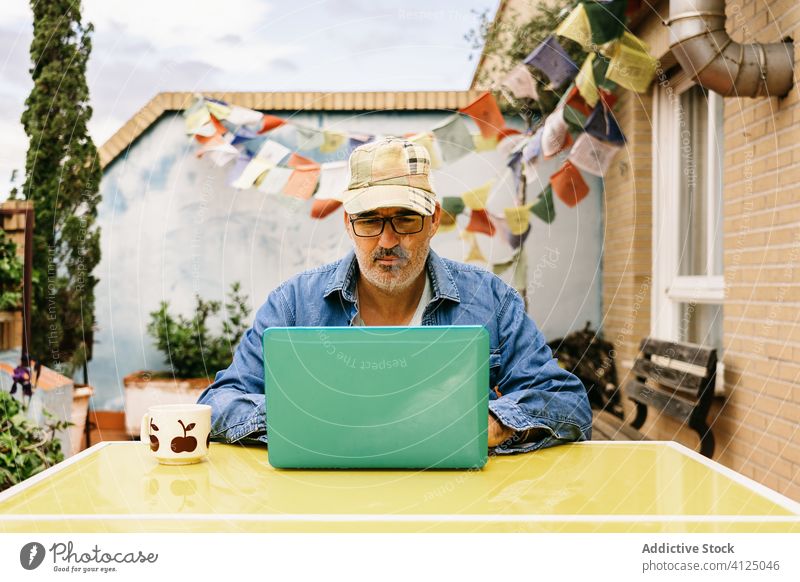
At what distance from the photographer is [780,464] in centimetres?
320

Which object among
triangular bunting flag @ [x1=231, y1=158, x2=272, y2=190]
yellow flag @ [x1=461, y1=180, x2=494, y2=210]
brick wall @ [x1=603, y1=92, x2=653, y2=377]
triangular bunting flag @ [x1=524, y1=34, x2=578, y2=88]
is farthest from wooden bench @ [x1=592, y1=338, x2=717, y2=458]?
triangular bunting flag @ [x1=231, y1=158, x2=272, y2=190]

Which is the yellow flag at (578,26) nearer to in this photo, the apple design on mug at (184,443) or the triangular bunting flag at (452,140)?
the triangular bunting flag at (452,140)

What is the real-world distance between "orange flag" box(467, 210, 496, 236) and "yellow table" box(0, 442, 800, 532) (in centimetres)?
343

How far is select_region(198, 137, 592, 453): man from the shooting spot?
80.2 inches

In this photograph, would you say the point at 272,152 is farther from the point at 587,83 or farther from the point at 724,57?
the point at 724,57

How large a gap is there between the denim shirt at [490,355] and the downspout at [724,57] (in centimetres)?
145

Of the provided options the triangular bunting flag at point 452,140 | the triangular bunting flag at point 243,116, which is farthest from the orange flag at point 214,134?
the triangular bunting flag at point 452,140

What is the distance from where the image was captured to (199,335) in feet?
18.2

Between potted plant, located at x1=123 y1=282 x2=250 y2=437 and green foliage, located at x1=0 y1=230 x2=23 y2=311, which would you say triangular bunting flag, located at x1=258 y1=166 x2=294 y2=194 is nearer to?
potted plant, located at x1=123 y1=282 x2=250 y2=437

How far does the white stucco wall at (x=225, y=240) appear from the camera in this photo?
18.4ft

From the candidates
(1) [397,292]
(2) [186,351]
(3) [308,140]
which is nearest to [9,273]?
(2) [186,351]

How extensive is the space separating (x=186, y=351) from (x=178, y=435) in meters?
3.87

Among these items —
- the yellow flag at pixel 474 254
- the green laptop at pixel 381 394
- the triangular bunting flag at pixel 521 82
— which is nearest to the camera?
the green laptop at pixel 381 394
